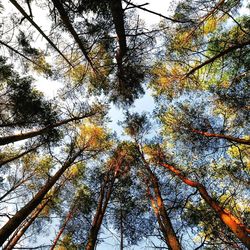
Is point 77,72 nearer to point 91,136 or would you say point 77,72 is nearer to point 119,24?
point 119,24

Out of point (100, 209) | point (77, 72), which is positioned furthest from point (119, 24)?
point (100, 209)

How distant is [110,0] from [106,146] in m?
8.08

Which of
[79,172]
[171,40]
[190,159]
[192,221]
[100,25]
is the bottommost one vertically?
[100,25]

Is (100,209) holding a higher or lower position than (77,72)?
lower

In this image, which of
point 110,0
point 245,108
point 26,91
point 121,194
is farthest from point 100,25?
point 121,194

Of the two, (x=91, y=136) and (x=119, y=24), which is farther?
(x=91, y=136)

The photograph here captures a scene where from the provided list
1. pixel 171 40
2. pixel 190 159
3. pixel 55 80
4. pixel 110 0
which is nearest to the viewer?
pixel 110 0

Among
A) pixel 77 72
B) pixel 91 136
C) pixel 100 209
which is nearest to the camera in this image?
pixel 77 72

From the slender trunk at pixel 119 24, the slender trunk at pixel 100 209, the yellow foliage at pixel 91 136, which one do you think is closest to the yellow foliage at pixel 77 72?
the slender trunk at pixel 119 24

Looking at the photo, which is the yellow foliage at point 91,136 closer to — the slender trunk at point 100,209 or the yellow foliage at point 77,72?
the slender trunk at point 100,209

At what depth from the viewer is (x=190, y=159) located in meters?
11.1

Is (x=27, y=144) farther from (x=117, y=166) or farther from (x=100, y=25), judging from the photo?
(x=100, y=25)

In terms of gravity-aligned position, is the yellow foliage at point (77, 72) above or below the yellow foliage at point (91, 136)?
below

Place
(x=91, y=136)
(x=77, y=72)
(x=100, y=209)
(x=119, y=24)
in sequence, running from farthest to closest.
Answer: (x=91, y=136)
(x=100, y=209)
(x=77, y=72)
(x=119, y=24)
